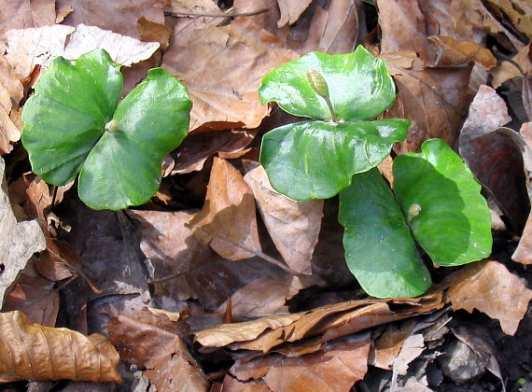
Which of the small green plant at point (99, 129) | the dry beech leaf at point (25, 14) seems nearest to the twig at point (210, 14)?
the dry beech leaf at point (25, 14)

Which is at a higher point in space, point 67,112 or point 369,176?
point 67,112

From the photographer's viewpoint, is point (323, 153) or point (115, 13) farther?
point (115, 13)

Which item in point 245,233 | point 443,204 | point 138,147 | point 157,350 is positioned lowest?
point 157,350

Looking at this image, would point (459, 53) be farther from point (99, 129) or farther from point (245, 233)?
point (99, 129)

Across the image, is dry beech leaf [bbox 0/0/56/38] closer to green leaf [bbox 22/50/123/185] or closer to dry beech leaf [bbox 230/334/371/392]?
green leaf [bbox 22/50/123/185]

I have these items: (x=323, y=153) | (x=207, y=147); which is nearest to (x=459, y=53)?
(x=323, y=153)

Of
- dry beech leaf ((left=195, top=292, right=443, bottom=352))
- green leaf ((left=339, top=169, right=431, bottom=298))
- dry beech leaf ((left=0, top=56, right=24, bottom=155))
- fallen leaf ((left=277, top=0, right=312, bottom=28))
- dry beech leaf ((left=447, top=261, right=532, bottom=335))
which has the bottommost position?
dry beech leaf ((left=195, top=292, right=443, bottom=352))

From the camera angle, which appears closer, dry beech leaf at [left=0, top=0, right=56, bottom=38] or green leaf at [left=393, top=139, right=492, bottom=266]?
green leaf at [left=393, top=139, right=492, bottom=266]

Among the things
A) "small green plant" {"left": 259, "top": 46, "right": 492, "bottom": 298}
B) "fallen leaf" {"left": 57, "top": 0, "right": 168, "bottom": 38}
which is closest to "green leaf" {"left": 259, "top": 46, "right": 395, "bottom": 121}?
"small green plant" {"left": 259, "top": 46, "right": 492, "bottom": 298}
